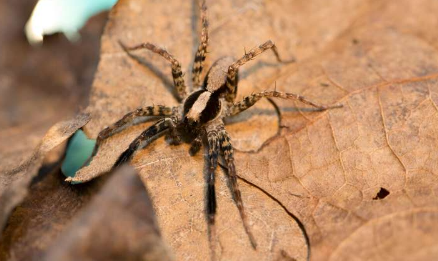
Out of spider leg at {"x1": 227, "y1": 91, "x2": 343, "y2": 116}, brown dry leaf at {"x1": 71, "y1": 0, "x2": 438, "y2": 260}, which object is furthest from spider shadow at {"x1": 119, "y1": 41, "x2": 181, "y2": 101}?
spider leg at {"x1": 227, "y1": 91, "x2": 343, "y2": 116}

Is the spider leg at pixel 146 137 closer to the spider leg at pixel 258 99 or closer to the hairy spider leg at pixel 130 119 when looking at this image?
the hairy spider leg at pixel 130 119

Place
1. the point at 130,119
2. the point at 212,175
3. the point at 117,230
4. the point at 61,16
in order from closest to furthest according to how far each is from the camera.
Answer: the point at 117,230, the point at 212,175, the point at 130,119, the point at 61,16

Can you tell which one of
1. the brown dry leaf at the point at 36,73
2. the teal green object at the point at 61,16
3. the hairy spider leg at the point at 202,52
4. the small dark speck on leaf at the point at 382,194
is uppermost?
the teal green object at the point at 61,16

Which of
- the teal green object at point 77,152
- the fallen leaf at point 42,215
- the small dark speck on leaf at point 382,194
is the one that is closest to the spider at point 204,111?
the teal green object at point 77,152

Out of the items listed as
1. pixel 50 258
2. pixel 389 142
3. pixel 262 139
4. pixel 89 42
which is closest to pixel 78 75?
pixel 89 42

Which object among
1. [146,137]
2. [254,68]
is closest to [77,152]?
[146,137]

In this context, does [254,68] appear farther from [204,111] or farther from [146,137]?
[146,137]

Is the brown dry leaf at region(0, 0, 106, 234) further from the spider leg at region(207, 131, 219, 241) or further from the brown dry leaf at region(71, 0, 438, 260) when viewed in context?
the spider leg at region(207, 131, 219, 241)
